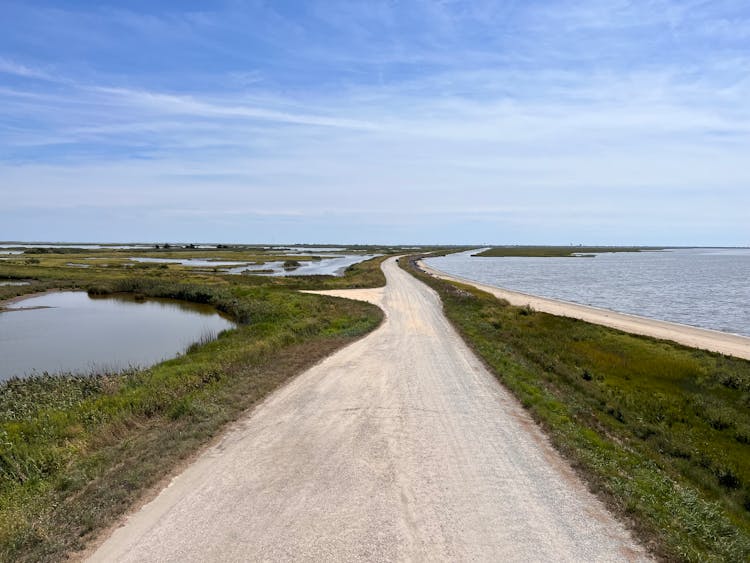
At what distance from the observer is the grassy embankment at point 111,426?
840cm

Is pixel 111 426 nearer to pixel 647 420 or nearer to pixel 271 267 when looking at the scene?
pixel 647 420

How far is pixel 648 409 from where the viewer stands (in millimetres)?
18500

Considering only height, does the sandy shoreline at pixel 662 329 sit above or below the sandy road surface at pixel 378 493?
below

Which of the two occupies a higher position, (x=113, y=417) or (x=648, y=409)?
(x=113, y=417)

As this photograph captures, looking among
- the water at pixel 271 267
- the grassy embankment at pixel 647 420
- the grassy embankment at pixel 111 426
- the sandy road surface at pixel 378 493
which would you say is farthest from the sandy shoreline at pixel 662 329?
the water at pixel 271 267

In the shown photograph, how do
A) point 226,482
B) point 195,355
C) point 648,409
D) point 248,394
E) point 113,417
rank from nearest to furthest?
point 226,482
point 113,417
point 248,394
point 648,409
point 195,355

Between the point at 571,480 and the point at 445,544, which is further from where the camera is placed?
the point at 571,480

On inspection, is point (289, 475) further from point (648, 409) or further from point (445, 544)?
point (648, 409)

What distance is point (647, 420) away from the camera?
17.3 metres

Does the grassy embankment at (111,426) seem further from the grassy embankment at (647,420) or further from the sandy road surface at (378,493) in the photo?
the grassy embankment at (647,420)

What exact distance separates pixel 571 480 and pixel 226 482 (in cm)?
709

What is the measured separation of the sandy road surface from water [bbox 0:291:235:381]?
15.2 meters

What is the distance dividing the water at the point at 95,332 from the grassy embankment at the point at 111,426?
4.85m

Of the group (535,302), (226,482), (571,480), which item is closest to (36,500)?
(226,482)
